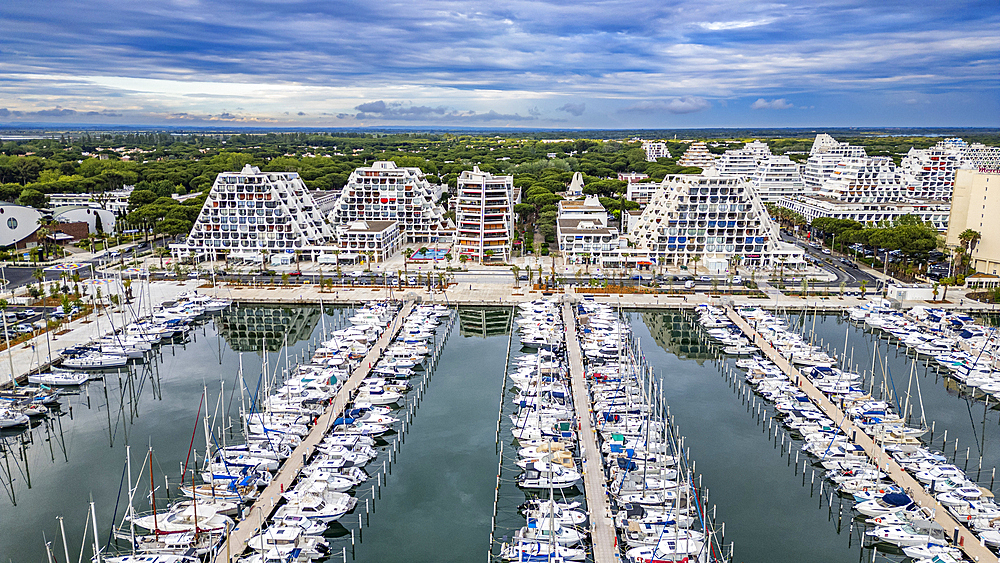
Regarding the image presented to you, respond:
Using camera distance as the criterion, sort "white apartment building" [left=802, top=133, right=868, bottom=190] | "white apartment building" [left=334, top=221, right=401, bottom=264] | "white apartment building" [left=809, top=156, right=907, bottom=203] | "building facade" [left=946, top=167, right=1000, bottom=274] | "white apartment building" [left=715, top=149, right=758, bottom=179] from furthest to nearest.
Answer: "white apartment building" [left=715, top=149, right=758, bottom=179], "white apartment building" [left=802, top=133, right=868, bottom=190], "white apartment building" [left=809, top=156, right=907, bottom=203], "white apartment building" [left=334, top=221, right=401, bottom=264], "building facade" [left=946, top=167, right=1000, bottom=274]

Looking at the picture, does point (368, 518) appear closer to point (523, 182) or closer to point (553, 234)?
point (553, 234)

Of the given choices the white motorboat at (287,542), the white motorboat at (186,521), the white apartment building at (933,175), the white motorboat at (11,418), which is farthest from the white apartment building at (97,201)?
the white apartment building at (933,175)

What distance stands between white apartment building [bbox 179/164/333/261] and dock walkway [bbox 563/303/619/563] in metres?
45.7

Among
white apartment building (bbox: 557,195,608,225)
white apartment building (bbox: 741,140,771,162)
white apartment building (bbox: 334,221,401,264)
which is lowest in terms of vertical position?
white apartment building (bbox: 334,221,401,264)

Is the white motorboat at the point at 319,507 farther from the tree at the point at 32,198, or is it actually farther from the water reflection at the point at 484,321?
the tree at the point at 32,198

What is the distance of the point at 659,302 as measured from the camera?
207 ft

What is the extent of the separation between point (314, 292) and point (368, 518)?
39.9 metres

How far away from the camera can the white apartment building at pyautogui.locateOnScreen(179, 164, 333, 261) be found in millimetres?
79875

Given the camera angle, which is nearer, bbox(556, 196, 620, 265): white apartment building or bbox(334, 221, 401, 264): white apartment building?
bbox(556, 196, 620, 265): white apartment building

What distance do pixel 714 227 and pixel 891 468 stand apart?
47.5 metres

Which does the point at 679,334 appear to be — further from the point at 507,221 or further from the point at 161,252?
the point at 161,252

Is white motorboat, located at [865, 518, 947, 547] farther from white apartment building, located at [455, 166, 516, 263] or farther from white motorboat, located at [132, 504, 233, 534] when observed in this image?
white apartment building, located at [455, 166, 516, 263]

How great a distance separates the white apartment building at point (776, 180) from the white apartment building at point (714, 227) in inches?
1994

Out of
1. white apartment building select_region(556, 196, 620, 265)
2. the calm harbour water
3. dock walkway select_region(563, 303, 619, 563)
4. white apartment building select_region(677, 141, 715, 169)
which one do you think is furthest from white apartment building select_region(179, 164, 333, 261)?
white apartment building select_region(677, 141, 715, 169)
